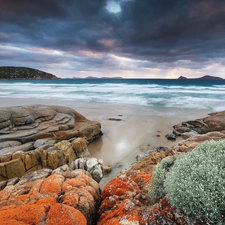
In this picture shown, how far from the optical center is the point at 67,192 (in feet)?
12.0

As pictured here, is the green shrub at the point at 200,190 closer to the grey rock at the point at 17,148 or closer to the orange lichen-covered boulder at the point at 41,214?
the orange lichen-covered boulder at the point at 41,214

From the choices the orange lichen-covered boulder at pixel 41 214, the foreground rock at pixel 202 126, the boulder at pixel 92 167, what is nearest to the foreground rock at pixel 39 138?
the boulder at pixel 92 167

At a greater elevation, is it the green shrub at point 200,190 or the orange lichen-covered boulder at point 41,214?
the green shrub at point 200,190

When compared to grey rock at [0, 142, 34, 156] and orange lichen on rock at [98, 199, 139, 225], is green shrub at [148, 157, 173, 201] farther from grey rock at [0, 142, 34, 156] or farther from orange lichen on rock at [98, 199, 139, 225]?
grey rock at [0, 142, 34, 156]

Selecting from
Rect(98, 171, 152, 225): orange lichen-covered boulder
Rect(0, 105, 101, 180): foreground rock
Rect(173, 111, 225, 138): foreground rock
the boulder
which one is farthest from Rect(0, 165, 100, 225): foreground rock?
Rect(173, 111, 225, 138): foreground rock

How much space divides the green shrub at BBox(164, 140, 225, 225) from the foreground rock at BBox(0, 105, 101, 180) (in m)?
6.08

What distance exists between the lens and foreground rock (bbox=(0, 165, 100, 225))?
289 cm

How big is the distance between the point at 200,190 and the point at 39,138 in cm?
972

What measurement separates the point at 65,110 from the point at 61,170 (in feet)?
29.4

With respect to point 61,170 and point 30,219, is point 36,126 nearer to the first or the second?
point 61,170

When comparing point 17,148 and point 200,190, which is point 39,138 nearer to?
point 17,148

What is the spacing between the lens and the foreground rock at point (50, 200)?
2.89 metres

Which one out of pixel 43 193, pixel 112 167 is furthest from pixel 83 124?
pixel 43 193

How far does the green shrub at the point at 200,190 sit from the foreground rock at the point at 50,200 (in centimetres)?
180
